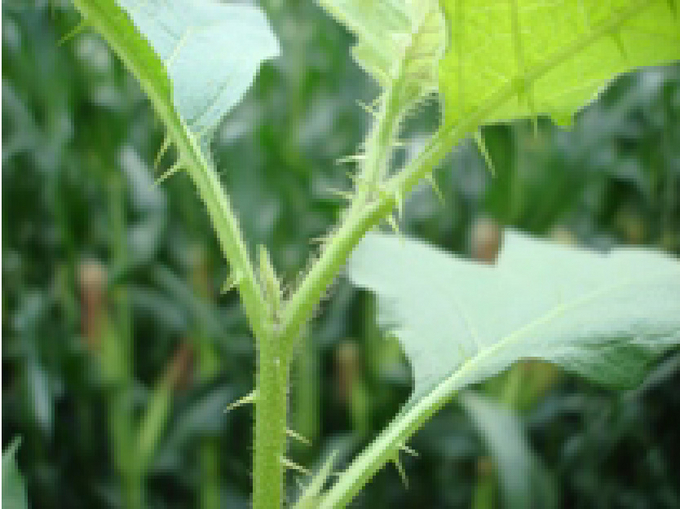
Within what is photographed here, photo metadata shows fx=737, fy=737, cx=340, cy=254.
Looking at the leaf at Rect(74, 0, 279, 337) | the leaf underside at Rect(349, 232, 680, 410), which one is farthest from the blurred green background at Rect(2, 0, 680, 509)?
the leaf at Rect(74, 0, 279, 337)

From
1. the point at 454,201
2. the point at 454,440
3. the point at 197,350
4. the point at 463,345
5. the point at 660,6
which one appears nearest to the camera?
the point at 660,6

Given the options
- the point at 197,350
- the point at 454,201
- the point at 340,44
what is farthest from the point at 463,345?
the point at 340,44

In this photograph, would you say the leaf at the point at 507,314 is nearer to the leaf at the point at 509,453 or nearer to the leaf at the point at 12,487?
the leaf at the point at 12,487

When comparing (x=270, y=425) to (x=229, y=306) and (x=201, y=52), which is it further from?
(x=229, y=306)

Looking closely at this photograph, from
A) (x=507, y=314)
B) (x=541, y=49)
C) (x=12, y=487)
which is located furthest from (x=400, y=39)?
(x=12, y=487)

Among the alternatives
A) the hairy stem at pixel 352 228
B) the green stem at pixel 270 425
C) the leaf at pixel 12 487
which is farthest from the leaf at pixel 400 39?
the leaf at pixel 12 487

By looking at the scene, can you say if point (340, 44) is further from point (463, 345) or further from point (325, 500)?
point (325, 500)
